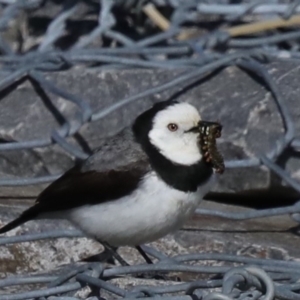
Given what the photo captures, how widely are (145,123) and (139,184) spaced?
31cm

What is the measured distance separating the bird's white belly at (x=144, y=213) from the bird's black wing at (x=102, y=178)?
0.13 feet

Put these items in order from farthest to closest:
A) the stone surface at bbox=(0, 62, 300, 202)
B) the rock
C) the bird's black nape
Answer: the stone surface at bbox=(0, 62, 300, 202), the rock, the bird's black nape

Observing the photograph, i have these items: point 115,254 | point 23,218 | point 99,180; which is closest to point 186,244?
point 115,254

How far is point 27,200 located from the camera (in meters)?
5.18

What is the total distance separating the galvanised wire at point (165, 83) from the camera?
11.0 feet

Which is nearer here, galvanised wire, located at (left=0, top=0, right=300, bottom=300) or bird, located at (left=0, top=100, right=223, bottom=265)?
galvanised wire, located at (left=0, top=0, right=300, bottom=300)

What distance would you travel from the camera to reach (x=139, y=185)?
4.28 meters

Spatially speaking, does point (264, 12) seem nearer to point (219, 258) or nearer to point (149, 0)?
point (149, 0)

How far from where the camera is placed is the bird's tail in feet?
14.7

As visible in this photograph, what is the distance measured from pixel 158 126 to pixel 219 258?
0.83 m

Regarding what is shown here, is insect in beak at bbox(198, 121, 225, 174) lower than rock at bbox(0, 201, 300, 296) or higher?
higher

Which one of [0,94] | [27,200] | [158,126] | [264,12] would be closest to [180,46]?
[264,12]

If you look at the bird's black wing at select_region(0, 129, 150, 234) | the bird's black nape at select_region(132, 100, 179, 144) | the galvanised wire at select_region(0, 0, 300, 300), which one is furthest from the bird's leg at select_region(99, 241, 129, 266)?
the bird's black nape at select_region(132, 100, 179, 144)

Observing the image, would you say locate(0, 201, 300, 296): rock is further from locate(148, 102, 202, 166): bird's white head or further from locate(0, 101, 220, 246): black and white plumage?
locate(148, 102, 202, 166): bird's white head
